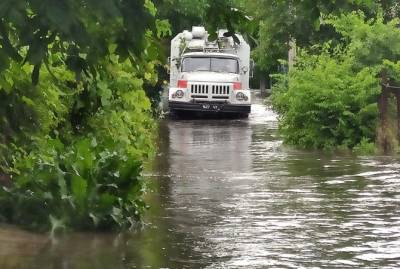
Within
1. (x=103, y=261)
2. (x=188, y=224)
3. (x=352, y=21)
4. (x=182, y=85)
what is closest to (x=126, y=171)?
(x=188, y=224)

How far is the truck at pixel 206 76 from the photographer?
91.9 ft

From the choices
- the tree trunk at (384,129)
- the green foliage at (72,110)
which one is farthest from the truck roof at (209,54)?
the green foliage at (72,110)

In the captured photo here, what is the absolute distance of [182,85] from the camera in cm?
2820

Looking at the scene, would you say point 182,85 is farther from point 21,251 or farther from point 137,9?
point 137,9

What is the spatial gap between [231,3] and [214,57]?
21.8 meters

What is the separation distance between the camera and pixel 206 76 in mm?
28219

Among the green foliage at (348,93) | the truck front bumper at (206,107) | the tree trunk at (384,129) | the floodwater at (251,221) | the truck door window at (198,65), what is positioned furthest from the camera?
the truck door window at (198,65)

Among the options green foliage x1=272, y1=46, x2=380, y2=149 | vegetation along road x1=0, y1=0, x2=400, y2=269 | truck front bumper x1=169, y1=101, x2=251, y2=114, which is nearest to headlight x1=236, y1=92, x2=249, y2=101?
truck front bumper x1=169, y1=101, x2=251, y2=114

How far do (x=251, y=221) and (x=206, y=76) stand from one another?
18.7m

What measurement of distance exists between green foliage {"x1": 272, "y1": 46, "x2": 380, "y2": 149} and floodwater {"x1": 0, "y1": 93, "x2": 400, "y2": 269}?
1069 mm

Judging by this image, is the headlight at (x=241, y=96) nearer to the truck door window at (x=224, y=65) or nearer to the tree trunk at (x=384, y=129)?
the truck door window at (x=224, y=65)

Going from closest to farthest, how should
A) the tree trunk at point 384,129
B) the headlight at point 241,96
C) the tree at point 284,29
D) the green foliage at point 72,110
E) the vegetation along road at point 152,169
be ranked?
the green foliage at point 72,110, the vegetation along road at point 152,169, the tree trunk at point 384,129, the headlight at point 241,96, the tree at point 284,29

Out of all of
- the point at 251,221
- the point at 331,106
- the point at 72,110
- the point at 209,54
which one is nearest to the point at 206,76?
the point at 209,54

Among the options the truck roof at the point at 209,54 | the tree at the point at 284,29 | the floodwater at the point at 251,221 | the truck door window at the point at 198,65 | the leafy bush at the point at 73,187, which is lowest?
the floodwater at the point at 251,221
